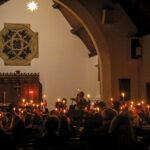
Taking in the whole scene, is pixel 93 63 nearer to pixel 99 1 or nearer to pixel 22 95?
pixel 22 95

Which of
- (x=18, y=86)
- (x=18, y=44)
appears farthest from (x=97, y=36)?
(x=18, y=44)

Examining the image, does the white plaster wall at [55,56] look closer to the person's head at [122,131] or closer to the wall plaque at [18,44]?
the wall plaque at [18,44]

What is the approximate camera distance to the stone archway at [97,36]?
34.6ft

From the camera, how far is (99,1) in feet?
35.3

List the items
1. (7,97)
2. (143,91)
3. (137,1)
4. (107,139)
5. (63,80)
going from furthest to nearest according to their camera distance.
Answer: (63,80)
(7,97)
(143,91)
(137,1)
(107,139)

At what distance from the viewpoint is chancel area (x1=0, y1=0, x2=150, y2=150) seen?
13.1ft

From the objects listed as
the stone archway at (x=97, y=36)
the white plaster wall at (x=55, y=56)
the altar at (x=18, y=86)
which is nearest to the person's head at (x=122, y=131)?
the stone archway at (x=97, y=36)

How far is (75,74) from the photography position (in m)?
18.6

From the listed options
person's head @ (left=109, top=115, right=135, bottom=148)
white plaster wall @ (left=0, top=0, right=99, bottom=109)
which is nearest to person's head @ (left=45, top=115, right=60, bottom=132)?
person's head @ (left=109, top=115, right=135, bottom=148)

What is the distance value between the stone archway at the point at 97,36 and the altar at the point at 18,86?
6750 mm

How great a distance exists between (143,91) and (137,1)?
3164 mm

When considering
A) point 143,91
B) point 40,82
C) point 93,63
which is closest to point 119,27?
point 143,91

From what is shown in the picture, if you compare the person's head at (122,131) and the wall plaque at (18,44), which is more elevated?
the wall plaque at (18,44)

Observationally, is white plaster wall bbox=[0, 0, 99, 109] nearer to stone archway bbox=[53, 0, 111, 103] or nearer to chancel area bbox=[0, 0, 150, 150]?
chancel area bbox=[0, 0, 150, 150]
